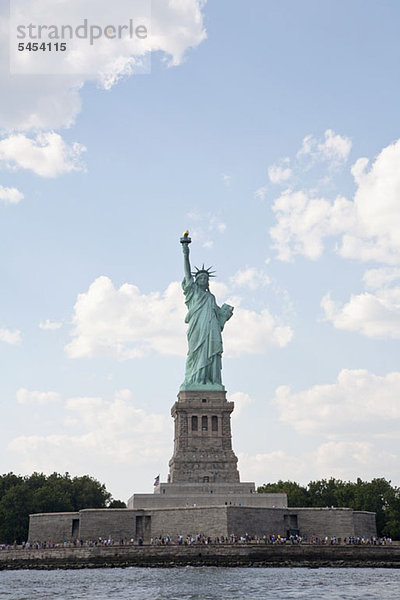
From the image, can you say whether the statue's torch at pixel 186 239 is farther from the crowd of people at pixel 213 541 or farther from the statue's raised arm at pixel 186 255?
the crowd of people at pixel 213 541

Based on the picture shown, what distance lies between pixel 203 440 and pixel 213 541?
12.7 meters

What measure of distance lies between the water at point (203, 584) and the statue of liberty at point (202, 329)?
70.3 ft

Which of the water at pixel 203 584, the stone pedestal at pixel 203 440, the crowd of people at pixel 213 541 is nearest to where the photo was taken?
the water at pixel 203 584

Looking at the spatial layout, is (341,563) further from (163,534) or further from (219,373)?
(219,373)

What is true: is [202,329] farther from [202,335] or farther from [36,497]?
[36,497]

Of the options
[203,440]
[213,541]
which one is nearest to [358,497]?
[203,440]

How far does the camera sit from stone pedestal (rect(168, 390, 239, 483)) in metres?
60.5

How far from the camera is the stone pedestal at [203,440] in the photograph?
6053cm

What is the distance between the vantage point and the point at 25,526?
214 ft

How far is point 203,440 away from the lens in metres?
62.1

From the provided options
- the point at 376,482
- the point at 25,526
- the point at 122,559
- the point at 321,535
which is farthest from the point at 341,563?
the point at 25,526

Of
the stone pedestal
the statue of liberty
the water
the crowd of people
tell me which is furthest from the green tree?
the water

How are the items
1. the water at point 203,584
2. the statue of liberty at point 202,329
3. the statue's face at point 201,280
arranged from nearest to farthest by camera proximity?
the water at point 203,584
the statue of liberty at point 202,329
the statue's face at point 201,280

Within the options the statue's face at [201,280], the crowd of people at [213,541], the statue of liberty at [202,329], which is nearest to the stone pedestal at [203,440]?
the statue of liberty at [202,329]
